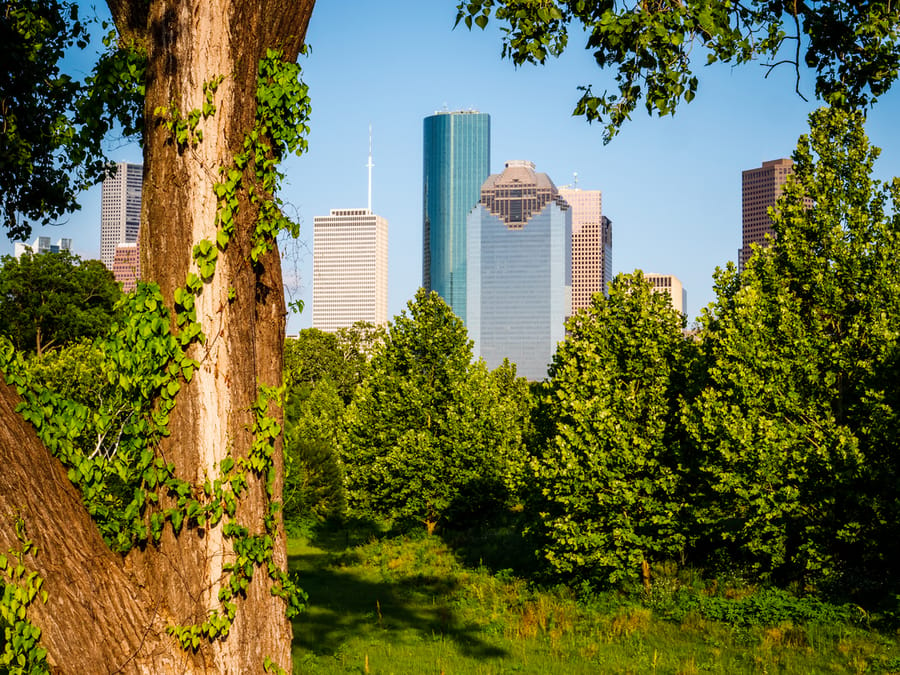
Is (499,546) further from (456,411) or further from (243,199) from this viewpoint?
(243,199)

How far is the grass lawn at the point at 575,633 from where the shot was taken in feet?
50.7

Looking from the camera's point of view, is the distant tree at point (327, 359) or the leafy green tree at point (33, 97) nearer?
the leafy green tree at point (33, 97)

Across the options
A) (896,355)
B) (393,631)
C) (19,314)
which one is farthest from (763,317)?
(19,314)

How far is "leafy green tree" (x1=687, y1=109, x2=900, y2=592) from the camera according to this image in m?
19.8

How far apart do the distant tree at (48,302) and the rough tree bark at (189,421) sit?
42728 millimetres

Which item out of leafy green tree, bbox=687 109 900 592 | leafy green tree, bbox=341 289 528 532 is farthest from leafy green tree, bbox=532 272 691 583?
leafy green tree, bbox=341 289 528 532

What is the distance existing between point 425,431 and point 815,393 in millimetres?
16835

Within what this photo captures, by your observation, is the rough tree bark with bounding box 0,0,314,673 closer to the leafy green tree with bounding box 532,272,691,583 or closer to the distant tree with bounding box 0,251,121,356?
the leafy green tree with bounding box 532,272,691,583

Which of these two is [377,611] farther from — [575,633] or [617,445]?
[617,445]

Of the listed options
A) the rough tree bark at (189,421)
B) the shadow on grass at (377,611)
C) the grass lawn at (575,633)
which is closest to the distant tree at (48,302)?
the shadow on grass at (377,611)

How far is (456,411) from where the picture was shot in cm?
3419

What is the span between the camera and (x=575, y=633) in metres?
19.0

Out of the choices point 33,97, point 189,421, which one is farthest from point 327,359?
point 189,421

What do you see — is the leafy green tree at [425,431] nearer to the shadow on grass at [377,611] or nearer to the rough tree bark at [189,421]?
the shadow on grass at [377,611]
